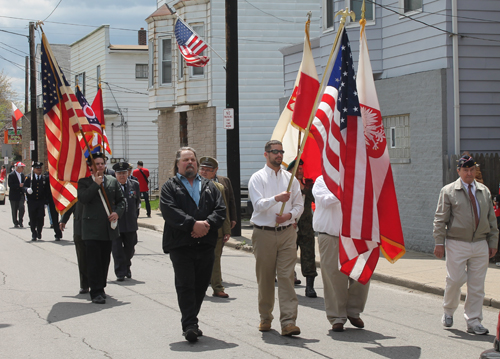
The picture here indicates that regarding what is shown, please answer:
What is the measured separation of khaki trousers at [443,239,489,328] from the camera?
7.04 m

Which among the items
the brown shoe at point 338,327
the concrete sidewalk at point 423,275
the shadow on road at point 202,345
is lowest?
the concrete sidewalk at point 423,275

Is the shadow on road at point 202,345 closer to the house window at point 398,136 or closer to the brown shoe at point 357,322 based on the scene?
the brown shoe at point 357,322

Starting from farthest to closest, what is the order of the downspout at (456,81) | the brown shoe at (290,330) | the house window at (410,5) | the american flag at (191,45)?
the american flag at (191,45) < the house window at (410,5) < the downspout at (456,81) < the brown shoe at (290,330)

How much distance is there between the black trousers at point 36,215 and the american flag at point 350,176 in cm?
1131

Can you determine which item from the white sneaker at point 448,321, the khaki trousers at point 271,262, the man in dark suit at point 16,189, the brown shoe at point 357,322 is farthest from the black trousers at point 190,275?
the man in dark suit at point 16,189

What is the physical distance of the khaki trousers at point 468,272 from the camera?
7035 mm

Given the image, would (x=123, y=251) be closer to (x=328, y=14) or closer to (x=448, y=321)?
(x=448, y=321)

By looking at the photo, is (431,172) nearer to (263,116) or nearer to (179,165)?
(179,165)

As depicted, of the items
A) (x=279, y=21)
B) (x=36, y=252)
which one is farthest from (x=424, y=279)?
(x=279, y=21)

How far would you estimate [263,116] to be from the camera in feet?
77.3

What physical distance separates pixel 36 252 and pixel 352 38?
8.86 metres

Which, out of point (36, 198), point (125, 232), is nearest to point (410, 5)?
point (125, 232)

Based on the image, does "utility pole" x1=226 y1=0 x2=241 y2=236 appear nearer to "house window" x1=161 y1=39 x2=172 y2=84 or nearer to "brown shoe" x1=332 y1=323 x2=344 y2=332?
"brown shoe" x1=332 y1=323 x2=344 y2=332

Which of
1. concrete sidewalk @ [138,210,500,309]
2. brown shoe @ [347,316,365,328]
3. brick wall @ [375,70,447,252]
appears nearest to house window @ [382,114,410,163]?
brick wall @ [375,70,447,252]
